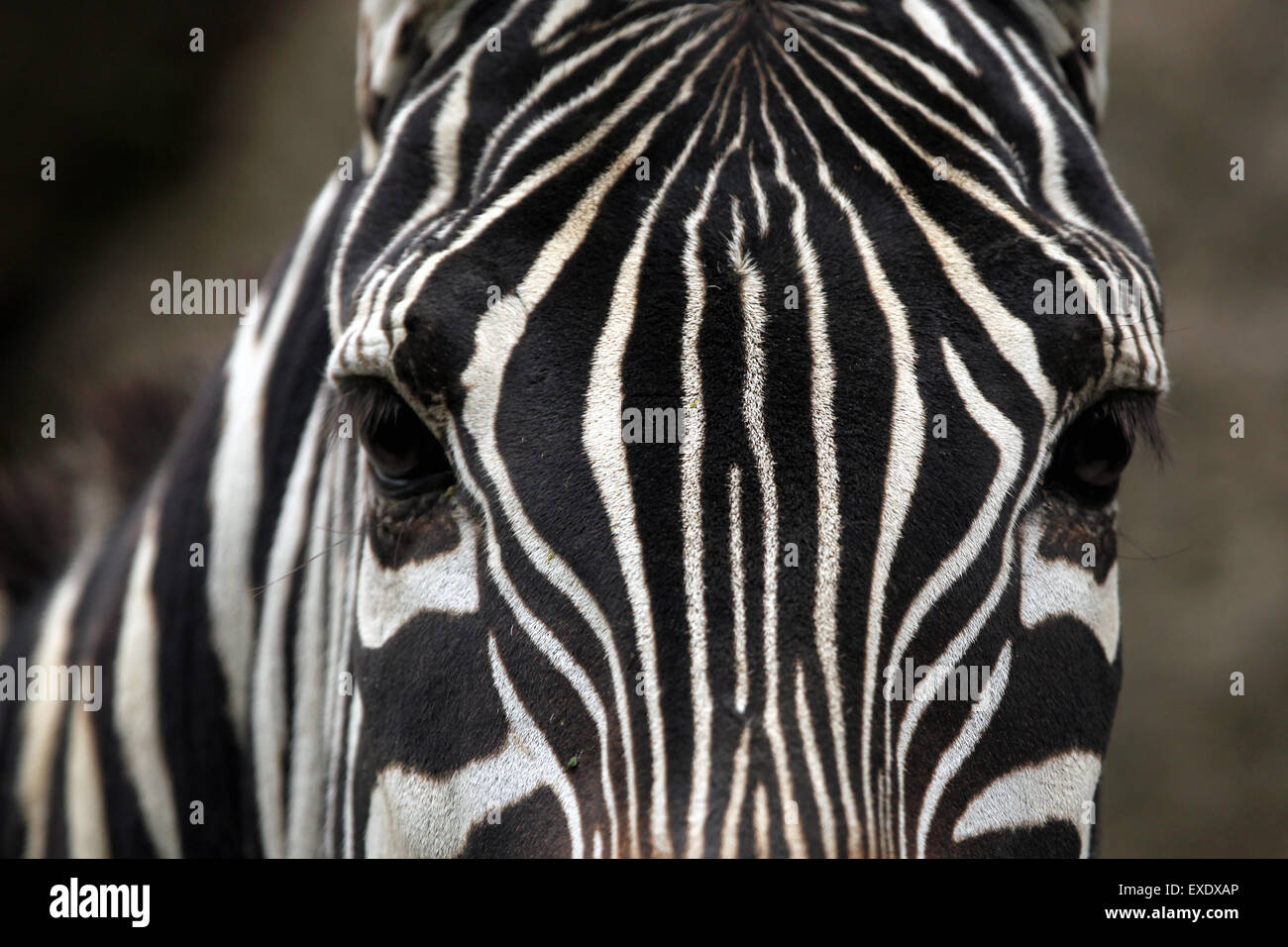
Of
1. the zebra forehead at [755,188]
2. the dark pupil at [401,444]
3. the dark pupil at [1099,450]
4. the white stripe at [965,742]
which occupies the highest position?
the zebra forehead at [755,188]

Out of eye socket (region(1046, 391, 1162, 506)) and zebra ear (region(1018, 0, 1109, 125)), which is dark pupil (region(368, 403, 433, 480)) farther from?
zebra ear (region(1018, 0, 1109, 125))

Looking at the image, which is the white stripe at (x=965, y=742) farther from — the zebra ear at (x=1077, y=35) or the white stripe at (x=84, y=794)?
the white stripe at (x=84, y=794)

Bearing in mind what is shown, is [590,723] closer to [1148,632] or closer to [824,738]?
[824,738]

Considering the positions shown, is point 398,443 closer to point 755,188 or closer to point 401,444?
point 401,444

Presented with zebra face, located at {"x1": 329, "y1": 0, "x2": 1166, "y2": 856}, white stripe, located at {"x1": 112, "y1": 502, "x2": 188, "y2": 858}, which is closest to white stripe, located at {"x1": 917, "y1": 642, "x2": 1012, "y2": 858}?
zebra face, located at {"x1": 329, "y1": 0, "x2": 1166, "y2": 856}

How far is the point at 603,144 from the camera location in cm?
249

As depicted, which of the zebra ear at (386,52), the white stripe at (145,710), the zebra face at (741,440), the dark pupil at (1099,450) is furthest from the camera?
the white stripe at (145,710)

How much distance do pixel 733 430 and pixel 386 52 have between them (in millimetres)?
1474

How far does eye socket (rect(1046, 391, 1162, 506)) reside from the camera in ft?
7.90

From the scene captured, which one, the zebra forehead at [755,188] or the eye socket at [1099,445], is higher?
the zebra forehead at [755,188]

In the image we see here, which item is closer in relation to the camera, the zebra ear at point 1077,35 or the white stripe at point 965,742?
the white stripe at point 965,742

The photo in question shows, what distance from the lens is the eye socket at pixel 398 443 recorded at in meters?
2.47

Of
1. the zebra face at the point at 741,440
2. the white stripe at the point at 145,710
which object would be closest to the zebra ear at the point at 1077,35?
the zebra face at the point at 741,440
